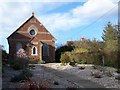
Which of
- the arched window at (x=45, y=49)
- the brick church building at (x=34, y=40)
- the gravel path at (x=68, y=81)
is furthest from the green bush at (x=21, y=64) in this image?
the arched window at (x=45, y=49)

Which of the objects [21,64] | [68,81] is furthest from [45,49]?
[68,81]

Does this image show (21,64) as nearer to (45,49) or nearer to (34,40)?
(34,40)

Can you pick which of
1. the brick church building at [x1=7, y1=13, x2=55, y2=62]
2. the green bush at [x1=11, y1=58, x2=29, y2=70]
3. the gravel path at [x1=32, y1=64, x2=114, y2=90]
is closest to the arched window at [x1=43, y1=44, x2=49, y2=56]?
the brick church building at [x1=7, y1=13, x2=55, y2=62]

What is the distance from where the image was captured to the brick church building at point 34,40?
5238 centimetres

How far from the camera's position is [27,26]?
53344mm

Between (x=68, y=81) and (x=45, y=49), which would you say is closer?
(x=68, y=81)

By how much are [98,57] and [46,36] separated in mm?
23956

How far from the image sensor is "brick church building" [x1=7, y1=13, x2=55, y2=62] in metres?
52.4

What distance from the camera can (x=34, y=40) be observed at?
5306 centimetres

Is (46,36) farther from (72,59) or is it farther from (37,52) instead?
(72,59)

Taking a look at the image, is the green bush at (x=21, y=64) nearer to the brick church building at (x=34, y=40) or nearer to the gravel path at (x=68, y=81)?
the gravel path at (x=68, y=81)

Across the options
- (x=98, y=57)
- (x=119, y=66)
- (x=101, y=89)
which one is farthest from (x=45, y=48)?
(x=101, y=89)

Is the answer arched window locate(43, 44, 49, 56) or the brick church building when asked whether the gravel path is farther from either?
arched window locate(43, 44, 49, 56)

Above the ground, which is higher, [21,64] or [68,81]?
[21,64]
